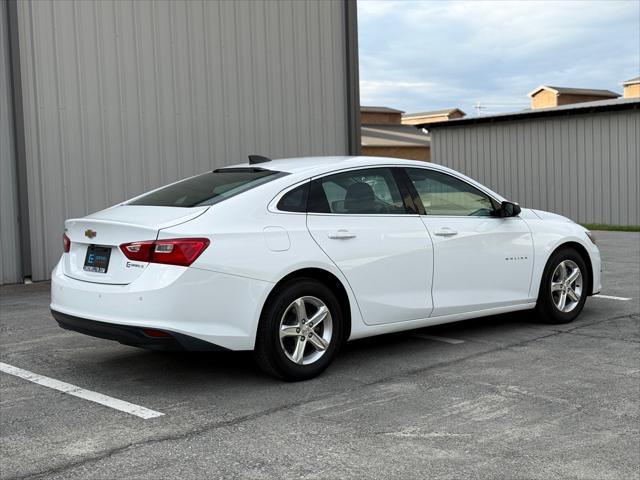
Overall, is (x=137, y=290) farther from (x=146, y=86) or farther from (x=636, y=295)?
(x=146, y=86)

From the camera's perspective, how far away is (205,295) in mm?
5023

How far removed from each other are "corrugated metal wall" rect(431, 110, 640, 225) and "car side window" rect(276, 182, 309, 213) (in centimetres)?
1782

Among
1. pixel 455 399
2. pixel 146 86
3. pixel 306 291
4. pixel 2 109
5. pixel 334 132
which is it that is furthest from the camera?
pixel 334 132

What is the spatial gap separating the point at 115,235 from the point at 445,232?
259cm

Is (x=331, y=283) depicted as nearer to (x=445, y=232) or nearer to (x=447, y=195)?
(x=445, y=232)

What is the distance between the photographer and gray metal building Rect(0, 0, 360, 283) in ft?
35.5

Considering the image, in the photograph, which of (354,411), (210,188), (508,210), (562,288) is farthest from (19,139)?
(354,411)

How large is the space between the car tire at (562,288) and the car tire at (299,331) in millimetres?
2406

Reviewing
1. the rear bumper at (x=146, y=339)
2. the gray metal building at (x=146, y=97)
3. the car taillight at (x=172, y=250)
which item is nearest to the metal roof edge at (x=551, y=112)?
the gray metal building at (x=146, y=97)

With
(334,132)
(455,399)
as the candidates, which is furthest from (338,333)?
(334,132)

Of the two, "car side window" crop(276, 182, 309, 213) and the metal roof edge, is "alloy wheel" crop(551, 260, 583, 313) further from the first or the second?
the metal roof edge

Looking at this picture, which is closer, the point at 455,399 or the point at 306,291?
the point at 455,399

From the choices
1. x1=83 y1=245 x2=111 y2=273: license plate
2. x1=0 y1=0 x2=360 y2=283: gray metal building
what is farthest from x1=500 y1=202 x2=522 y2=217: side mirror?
x1=0 y1=0 x2=360 y2=283: gray metal building

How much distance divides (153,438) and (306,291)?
1.53 metres
